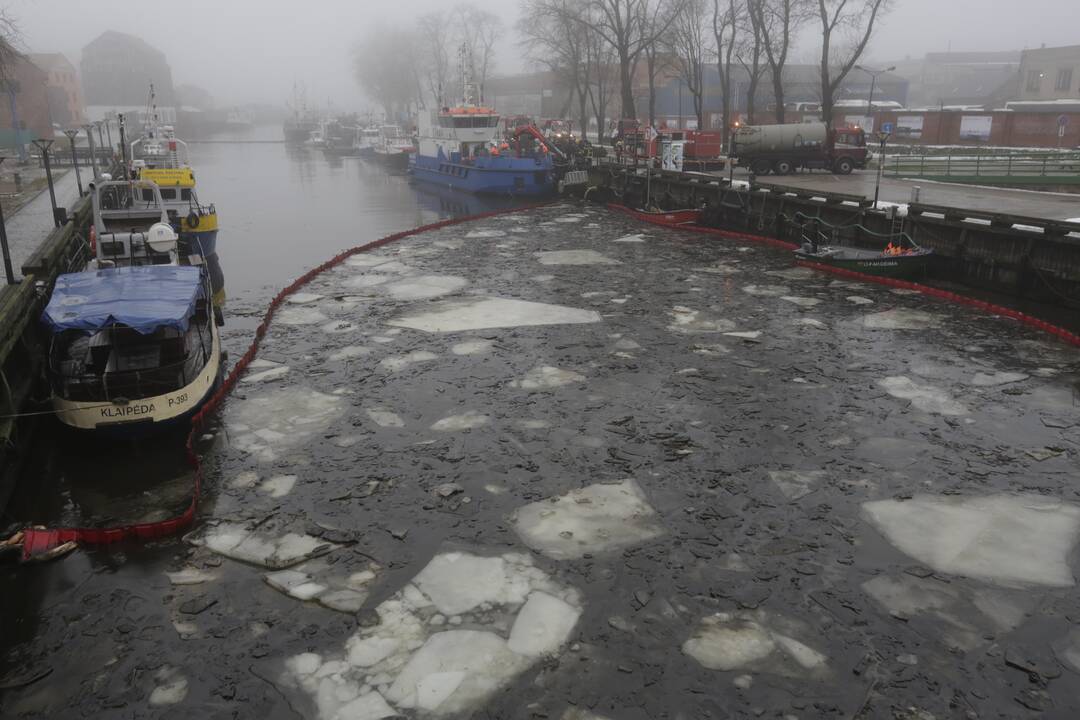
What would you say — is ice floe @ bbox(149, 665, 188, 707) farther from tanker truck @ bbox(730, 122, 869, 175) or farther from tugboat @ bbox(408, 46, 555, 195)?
tugboat @ bbox(408, 46, 555, 195)

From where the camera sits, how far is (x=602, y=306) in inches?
744

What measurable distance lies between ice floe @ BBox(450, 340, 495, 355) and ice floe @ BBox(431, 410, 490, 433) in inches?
125

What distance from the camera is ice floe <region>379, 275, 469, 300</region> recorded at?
20.2m

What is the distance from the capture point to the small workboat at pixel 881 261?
20469mm

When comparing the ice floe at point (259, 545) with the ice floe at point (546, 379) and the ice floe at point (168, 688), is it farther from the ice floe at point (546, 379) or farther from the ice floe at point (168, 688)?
the ice floe at point (546, 379)

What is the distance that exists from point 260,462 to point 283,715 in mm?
5034

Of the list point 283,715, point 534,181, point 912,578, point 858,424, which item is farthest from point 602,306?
point 534,181

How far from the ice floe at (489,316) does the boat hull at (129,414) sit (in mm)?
6561

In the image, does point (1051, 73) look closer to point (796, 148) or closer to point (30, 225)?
point (796, 148)

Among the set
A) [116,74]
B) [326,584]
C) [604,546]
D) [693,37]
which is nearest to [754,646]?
[604,546]

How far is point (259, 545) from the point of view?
8.65m

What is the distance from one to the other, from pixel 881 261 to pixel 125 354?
60.6 ft

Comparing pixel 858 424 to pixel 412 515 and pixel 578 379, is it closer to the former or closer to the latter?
pixel 578 379

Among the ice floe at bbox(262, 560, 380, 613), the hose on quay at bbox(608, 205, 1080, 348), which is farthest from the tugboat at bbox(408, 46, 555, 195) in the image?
the ice floe at bbox(262, 560, 380, 613)
